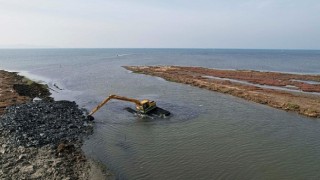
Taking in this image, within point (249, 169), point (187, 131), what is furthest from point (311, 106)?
point (249, 169)

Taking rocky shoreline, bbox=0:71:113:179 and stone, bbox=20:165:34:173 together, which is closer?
stone, bbox=20:165:34:173

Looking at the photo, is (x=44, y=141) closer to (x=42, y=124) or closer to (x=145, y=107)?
(x=42, y=124)

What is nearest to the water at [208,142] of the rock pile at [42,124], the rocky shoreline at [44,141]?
the rocky shoreline at [44,141]

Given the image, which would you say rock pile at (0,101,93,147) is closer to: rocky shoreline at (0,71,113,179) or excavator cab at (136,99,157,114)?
rocky shoreline at (0,71,113,179)

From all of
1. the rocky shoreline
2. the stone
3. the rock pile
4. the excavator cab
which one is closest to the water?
the excavator cab

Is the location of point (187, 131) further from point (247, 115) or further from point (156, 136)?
point (247, 115)

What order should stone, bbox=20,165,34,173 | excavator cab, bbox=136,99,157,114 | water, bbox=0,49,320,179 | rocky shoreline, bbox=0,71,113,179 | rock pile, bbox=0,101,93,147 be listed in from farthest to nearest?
excavator cab, bbox=136,99,157,114 → rock pile, bbox=0,101,93,147 → water, bbox=0,49,320,179 → rocky shoreline, bbox=0,71,113,179 → stone, bbox=20,165,34,173

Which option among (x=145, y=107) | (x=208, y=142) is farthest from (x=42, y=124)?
(x=208, y=142)

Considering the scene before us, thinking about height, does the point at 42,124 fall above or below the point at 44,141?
above
